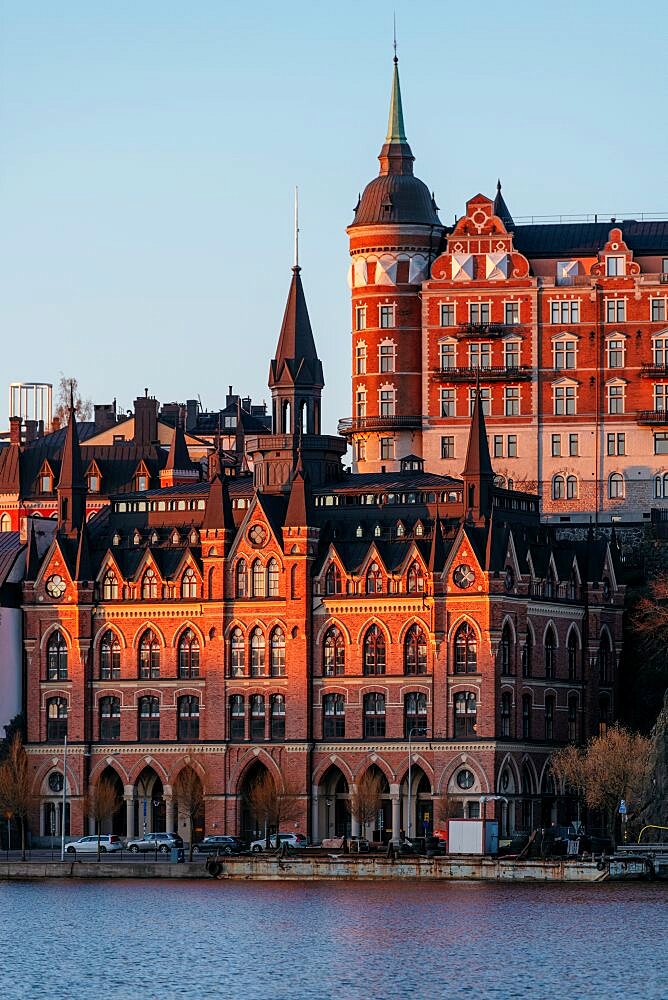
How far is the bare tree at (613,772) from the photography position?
192625 mm

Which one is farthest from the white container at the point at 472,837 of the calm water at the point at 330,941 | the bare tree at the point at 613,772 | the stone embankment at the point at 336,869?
the calm water at the point at 330,941

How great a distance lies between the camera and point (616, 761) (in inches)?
7707

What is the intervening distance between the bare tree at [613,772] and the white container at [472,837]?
7696 mm

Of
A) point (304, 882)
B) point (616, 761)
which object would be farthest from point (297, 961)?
point (616, 761)

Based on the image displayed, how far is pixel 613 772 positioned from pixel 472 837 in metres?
10.1

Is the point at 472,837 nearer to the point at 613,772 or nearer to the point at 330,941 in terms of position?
the point at 613,772

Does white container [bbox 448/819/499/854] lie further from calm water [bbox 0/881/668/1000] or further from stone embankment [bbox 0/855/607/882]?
calm water [bbox 0/881/668/1000]

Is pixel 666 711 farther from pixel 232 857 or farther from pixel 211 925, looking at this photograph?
pixel 211 925

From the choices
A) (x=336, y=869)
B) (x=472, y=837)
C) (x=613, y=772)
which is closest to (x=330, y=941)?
(x=336, y=869)

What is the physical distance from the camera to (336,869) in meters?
185

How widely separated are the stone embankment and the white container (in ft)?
9.91

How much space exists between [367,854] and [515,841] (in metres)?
8.88

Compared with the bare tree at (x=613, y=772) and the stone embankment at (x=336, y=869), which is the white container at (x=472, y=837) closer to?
the stone embankment at (x=336, y=869)

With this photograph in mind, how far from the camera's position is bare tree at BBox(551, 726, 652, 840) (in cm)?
19262
